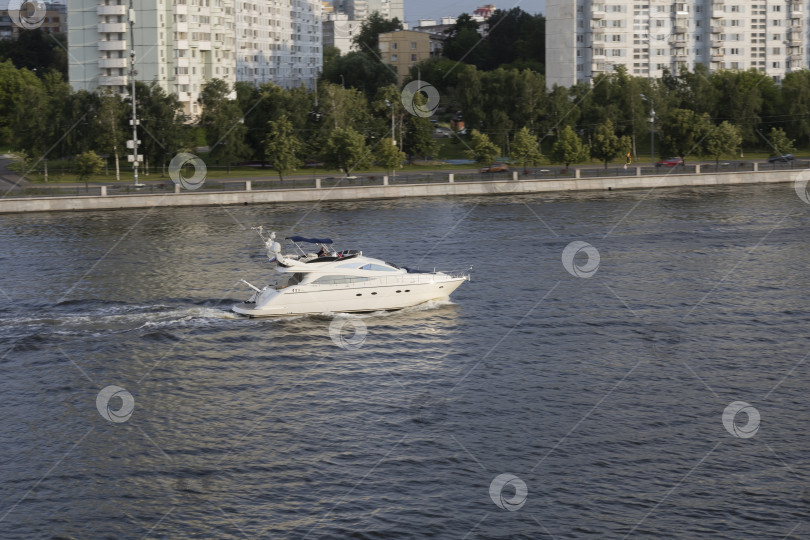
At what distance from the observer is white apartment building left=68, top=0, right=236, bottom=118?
10612 centimetres

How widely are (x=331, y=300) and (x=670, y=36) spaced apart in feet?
327

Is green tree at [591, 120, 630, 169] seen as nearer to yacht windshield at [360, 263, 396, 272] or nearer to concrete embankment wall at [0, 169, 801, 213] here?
concrete embankment wall at [0, 169, 801, 213]

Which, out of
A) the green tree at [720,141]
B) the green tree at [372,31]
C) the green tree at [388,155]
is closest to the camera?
the green tree at [388,155]

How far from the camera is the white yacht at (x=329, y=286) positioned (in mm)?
35906

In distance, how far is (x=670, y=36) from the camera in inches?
4948

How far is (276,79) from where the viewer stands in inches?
6437

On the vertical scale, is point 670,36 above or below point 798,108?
above

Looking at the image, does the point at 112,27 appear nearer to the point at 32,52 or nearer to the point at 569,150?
the point at 32,52

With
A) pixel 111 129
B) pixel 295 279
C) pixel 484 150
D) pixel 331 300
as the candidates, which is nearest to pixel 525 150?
pixel 484 150

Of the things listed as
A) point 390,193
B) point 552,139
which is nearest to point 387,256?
point 390,193

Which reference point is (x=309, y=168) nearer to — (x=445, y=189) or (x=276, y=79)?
(x=445, y=189)

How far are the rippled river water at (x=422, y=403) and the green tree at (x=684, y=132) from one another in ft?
143

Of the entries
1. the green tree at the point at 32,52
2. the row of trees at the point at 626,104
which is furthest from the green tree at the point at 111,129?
the green tree at the point at 32,52

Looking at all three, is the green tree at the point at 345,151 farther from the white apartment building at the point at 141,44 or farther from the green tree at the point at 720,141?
the green tree at the point at 720,141
